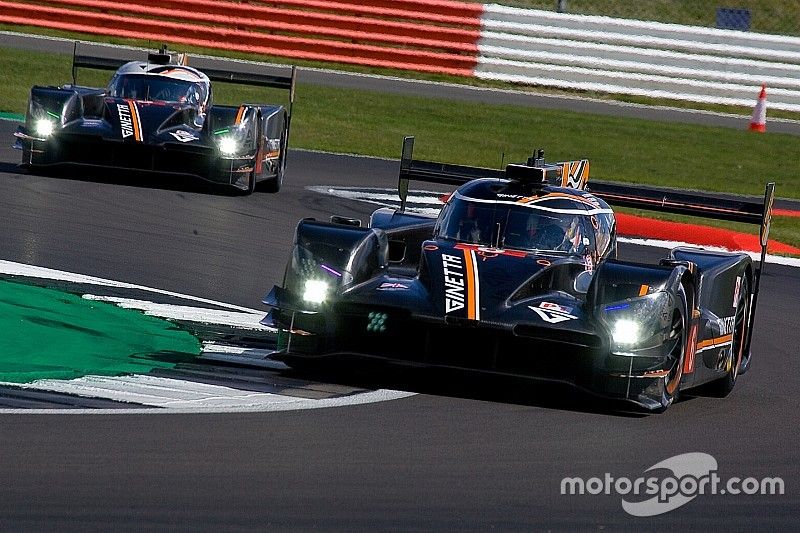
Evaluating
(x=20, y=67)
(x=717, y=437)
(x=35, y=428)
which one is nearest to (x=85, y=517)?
(x=35, y=428)

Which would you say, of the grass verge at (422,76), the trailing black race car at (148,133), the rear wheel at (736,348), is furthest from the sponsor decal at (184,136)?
the grass verge at (422,76)

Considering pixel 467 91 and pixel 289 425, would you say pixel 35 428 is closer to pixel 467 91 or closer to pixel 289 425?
pixel 289 425

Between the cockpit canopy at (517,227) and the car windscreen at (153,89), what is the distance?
7.49 meters

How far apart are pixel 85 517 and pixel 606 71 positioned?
899 inches

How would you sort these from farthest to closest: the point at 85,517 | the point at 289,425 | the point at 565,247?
the point at 565,247 < the point at 289,425 < the point at 85,517

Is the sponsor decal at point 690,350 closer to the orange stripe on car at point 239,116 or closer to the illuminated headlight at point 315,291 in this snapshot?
the illuminated headlight at point 315,291

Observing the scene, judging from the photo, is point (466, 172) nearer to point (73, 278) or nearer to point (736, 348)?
point (736, 348)

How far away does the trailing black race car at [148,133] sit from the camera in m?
14.1

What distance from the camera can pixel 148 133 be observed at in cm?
1412

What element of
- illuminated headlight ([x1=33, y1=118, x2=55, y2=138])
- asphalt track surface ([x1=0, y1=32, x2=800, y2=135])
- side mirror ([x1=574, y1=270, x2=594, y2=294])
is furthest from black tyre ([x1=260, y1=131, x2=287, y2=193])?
asphalt track surface ([x1=0, y1=32, x2=800, y2=135])

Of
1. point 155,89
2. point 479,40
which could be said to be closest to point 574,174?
point 155,89

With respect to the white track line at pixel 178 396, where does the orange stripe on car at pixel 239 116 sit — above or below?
above

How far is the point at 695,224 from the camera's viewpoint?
16469 millimetres

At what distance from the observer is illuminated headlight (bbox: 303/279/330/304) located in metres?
7.32
